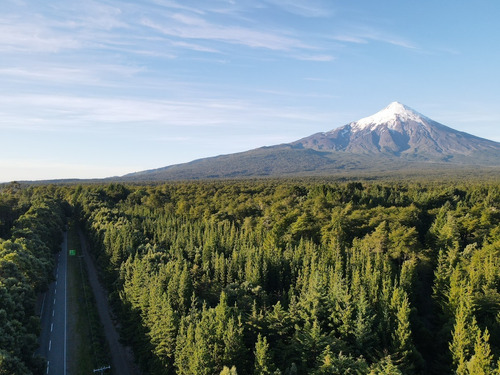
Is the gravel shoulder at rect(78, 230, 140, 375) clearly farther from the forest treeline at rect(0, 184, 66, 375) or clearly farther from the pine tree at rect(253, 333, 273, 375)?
the pine tree at rect(253, 333, 273, 375)

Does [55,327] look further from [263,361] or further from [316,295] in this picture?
[316,295]

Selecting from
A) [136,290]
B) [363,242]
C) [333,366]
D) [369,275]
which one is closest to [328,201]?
[363,242]

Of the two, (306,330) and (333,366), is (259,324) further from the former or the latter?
(333,366)

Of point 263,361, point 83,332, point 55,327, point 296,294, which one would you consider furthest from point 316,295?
point 55,327

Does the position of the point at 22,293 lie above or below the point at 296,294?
above

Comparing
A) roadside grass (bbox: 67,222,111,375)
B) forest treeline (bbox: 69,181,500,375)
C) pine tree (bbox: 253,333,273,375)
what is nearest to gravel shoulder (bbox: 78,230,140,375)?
roadside grass (bbox: 67,222,111,375)

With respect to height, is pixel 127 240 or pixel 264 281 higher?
pixel 127 240

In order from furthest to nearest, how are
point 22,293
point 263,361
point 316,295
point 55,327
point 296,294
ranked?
point 55,327, point 296,294, point 22,293, point 316,295, point 263,361
